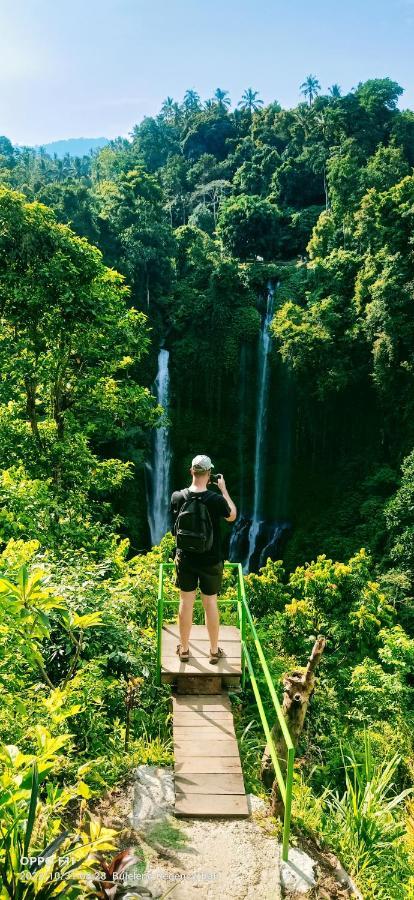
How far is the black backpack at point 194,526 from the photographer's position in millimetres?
4133

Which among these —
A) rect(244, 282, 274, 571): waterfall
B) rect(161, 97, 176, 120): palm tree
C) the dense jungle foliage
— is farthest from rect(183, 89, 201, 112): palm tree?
rect(244, 282, 274, 571): waterfall

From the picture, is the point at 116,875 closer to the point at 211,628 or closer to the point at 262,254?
the point at 211,628

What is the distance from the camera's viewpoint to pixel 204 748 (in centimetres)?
376

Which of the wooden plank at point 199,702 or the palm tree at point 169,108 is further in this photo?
the palm tree at point 169,108

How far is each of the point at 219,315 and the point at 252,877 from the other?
66.3 ft

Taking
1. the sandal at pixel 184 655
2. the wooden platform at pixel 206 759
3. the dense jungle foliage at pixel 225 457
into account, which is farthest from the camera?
the sandal at pixel 184 655

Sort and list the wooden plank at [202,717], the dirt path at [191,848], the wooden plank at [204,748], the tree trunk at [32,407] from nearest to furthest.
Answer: the dirt path at [191,848] → the wooden plank at [204,748] → the wooden plank at [202,717] → the tree trunk at [32,407]

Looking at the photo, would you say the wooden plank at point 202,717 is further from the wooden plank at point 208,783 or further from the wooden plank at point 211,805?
the wooden plank at point 211,805

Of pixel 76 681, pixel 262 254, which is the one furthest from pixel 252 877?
pixel 262 254

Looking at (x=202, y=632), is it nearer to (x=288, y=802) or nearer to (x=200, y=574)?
(x=200, y=574)

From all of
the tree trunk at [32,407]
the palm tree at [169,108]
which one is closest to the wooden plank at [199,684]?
the tree trunk at [32,407]

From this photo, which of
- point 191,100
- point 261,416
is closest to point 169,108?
point 191,100

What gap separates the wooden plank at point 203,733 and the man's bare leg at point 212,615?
63 cm

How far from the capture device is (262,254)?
3005 cm
